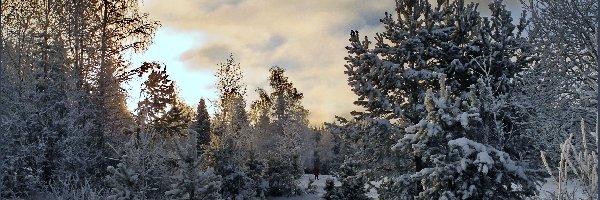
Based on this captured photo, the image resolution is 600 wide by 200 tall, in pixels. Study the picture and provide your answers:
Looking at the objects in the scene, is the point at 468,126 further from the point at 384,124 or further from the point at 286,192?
the point at 286,192

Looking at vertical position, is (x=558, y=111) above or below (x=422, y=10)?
below

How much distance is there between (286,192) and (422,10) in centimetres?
1611

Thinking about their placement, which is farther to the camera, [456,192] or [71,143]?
[71,143]

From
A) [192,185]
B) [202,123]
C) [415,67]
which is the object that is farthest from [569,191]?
[202,123]

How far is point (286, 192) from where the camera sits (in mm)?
29438

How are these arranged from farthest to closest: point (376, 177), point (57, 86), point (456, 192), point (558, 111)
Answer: point (57, 86) < point (376, 177) < point (558, 111) < point (456, 192)

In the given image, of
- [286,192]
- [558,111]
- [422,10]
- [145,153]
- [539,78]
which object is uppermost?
[422,10]

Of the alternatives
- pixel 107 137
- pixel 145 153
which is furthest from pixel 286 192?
pixel 145 153

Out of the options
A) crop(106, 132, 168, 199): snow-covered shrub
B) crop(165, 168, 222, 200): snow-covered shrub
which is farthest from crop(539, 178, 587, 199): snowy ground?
crop(106, 132, 168, 199): snow-covered shrub

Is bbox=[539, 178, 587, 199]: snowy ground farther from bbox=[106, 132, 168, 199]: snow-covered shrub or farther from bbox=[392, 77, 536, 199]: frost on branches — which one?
bbox=[106, 132, 168, 199]: snow-covered shrub

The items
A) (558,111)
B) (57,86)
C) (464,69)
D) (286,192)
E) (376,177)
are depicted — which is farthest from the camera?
(286,192)

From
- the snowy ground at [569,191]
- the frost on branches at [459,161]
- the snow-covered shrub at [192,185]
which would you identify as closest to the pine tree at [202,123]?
the snowy ground at [569,191]

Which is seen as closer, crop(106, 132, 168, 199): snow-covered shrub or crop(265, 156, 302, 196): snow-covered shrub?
crop(106, 132, 168, 199): snow-covered shrub

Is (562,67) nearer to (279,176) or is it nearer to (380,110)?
(380,110)
